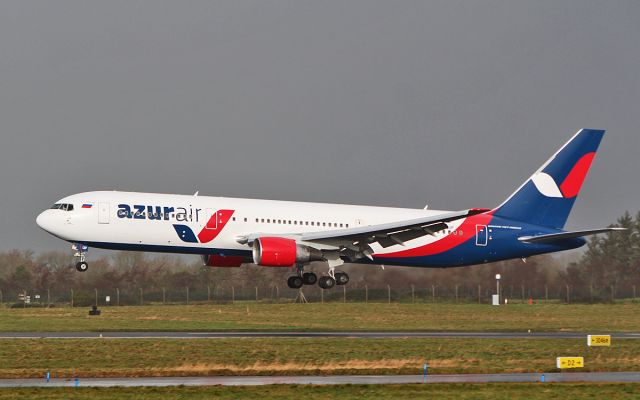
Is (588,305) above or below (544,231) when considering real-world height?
below

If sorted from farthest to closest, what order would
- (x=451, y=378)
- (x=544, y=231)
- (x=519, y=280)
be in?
(x=519, y=280)
(x=544, y=231)
(x=451, y=378)

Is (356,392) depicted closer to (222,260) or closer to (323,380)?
(323,380)

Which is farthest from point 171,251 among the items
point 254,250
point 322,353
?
point 322,353

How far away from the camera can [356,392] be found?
26422mm

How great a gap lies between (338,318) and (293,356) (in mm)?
21976

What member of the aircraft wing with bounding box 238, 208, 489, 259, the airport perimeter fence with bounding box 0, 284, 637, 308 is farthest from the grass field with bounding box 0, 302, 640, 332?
the aircraft wing with bounding box 238, 208, 489, 259

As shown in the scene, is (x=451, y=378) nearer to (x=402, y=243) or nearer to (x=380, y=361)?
(x=380, y=361)

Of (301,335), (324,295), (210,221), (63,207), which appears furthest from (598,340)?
(324,295)

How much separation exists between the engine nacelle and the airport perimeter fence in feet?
74.7

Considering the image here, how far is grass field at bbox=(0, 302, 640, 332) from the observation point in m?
52.2

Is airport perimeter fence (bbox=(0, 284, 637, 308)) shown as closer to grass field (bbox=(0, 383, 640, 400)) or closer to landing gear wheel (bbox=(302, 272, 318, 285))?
landing gear wheel (bbox=(302, 272, 318, 285))

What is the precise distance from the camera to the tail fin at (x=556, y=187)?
5756cm

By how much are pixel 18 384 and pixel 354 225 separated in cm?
2813

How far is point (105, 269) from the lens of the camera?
9025 centimetres
